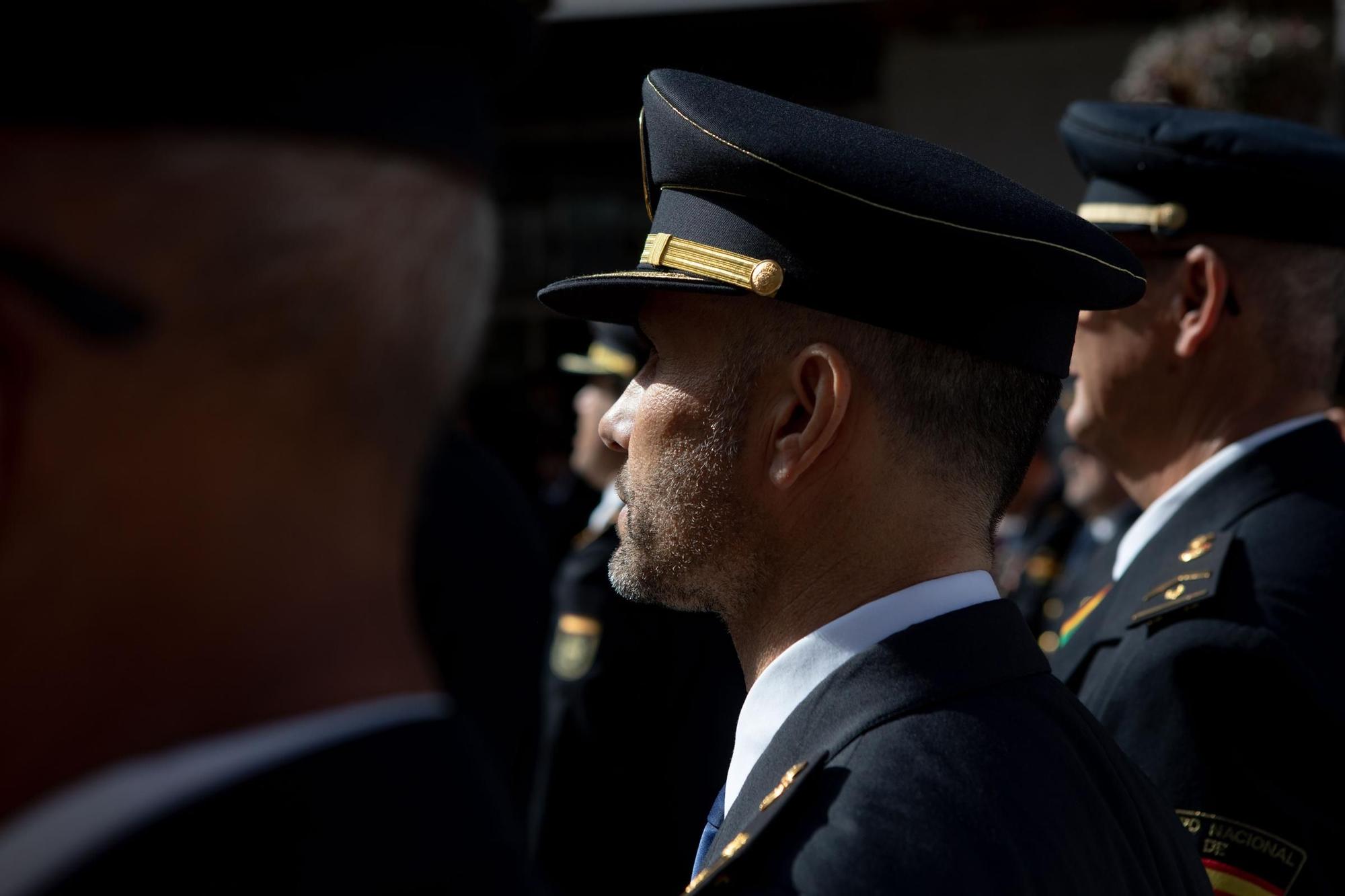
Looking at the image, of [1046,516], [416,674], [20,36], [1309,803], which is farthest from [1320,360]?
[1046,516]

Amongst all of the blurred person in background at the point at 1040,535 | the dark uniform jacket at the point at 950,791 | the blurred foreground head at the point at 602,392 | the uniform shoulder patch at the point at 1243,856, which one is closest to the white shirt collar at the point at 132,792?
the dark uniform jacket at the point at 950,791

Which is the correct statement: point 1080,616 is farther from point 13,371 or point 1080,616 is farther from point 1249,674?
point 13,371

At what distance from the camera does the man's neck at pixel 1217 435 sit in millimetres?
2416

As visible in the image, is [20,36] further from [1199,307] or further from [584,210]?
[584,210]

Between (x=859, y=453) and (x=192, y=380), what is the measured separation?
1024mm

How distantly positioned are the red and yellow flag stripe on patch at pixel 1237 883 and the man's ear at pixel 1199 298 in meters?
0.95

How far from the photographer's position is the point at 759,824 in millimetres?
1329

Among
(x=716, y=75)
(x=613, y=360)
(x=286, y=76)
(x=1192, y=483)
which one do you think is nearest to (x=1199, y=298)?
(x=1192, y=483)

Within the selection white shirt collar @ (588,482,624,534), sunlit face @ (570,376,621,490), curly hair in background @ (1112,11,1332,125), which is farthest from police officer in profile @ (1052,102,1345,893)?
sunlit face @ (570,376,621,490)

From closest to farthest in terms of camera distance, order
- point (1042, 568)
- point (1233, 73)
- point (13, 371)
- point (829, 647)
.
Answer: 1. point (13, 371)
2. point (829, 647)
3. point (1233, 73)
4. point (1042, 568)

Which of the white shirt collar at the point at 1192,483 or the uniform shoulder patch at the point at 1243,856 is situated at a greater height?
the white shirt collar at the point at 1192,483

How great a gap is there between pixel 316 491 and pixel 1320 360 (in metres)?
2.21

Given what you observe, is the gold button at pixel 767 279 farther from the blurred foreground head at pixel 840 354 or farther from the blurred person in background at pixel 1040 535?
the blurred person in background at pixel 1040 535

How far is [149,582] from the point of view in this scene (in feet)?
2.15
